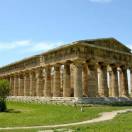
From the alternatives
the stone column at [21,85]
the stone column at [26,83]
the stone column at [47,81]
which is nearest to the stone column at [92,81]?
the stone column at [47,81]

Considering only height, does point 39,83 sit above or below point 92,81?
above

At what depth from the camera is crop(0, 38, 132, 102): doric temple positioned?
49719 mm

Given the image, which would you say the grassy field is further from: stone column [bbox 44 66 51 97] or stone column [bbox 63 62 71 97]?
stone column [bbox 44 66 51 97]

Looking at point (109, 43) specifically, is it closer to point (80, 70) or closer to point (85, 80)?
point (85, 80)

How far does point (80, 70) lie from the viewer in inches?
1944

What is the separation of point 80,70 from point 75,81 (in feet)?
7.81

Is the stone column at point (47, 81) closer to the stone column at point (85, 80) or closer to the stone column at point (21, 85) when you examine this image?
the stone column at point (85, 80)

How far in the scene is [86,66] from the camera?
5641 cm

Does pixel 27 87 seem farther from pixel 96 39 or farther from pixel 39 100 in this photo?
pixel 96 39

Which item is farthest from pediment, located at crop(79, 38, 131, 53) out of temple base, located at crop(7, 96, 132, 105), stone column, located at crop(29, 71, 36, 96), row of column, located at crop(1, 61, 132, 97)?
stone column, located at crop(29, 71, 36, 96)

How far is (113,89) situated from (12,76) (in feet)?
114

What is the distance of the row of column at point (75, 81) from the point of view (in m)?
51.2

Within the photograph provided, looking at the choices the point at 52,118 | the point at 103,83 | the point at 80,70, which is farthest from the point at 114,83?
the point at 52,118

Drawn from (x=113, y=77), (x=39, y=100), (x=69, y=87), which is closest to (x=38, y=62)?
(x=39, y=100)
